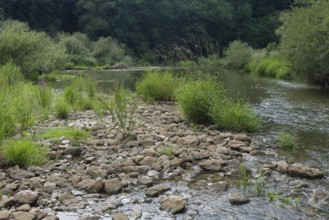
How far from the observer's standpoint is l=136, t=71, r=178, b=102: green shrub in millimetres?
14953

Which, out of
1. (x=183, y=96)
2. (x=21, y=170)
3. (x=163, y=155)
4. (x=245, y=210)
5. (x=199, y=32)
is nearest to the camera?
(x=245, y=210)

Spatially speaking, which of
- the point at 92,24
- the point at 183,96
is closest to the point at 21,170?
the point at 183,96

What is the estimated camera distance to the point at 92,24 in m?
83.2

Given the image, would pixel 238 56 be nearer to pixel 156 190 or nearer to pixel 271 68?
pixel 271 68

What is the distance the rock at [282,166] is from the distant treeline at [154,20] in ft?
258

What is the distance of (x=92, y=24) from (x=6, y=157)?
264 ft

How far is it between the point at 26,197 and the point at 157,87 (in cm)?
1053

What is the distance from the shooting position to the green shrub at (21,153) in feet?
20.8

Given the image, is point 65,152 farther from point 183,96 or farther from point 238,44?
point 238,44

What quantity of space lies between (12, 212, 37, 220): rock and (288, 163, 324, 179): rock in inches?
165

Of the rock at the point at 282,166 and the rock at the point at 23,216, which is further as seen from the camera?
the rock at the point at 282,166

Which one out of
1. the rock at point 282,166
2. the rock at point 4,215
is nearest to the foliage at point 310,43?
the rock at point 282,166

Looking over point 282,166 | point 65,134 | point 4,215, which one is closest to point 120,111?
point 65,134

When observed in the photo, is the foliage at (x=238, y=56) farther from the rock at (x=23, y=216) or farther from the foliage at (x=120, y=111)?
the rock at (x=23, y=216)
